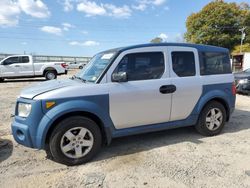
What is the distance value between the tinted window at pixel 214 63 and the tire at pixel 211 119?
2.20 ft

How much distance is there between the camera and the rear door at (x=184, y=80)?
4934 mm

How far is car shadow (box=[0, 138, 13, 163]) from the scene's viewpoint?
446cm

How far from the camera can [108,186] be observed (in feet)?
11.4

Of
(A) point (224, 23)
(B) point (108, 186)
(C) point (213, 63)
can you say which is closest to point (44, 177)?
(B) point (108, 186)

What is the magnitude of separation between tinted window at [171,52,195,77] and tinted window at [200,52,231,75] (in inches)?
9.9

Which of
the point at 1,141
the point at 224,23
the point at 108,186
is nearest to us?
the point at 108,186

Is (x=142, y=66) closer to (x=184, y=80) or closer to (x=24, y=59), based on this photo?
(x=184, y=80)

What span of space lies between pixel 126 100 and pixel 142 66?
0.70 meters

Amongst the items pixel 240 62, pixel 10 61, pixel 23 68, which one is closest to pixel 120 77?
pixel 23 68

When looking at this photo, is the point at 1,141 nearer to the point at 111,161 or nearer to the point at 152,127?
the point at 111,161

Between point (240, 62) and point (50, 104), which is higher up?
point (240, 62)

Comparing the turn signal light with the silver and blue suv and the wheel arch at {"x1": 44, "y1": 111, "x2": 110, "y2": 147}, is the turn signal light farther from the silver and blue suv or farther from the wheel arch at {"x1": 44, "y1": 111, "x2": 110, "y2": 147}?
the wheel arch at {"x1": 44, "y1": 111, "x2": 110, "y2": 147}

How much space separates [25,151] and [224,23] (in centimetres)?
4789

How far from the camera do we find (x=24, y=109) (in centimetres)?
403
